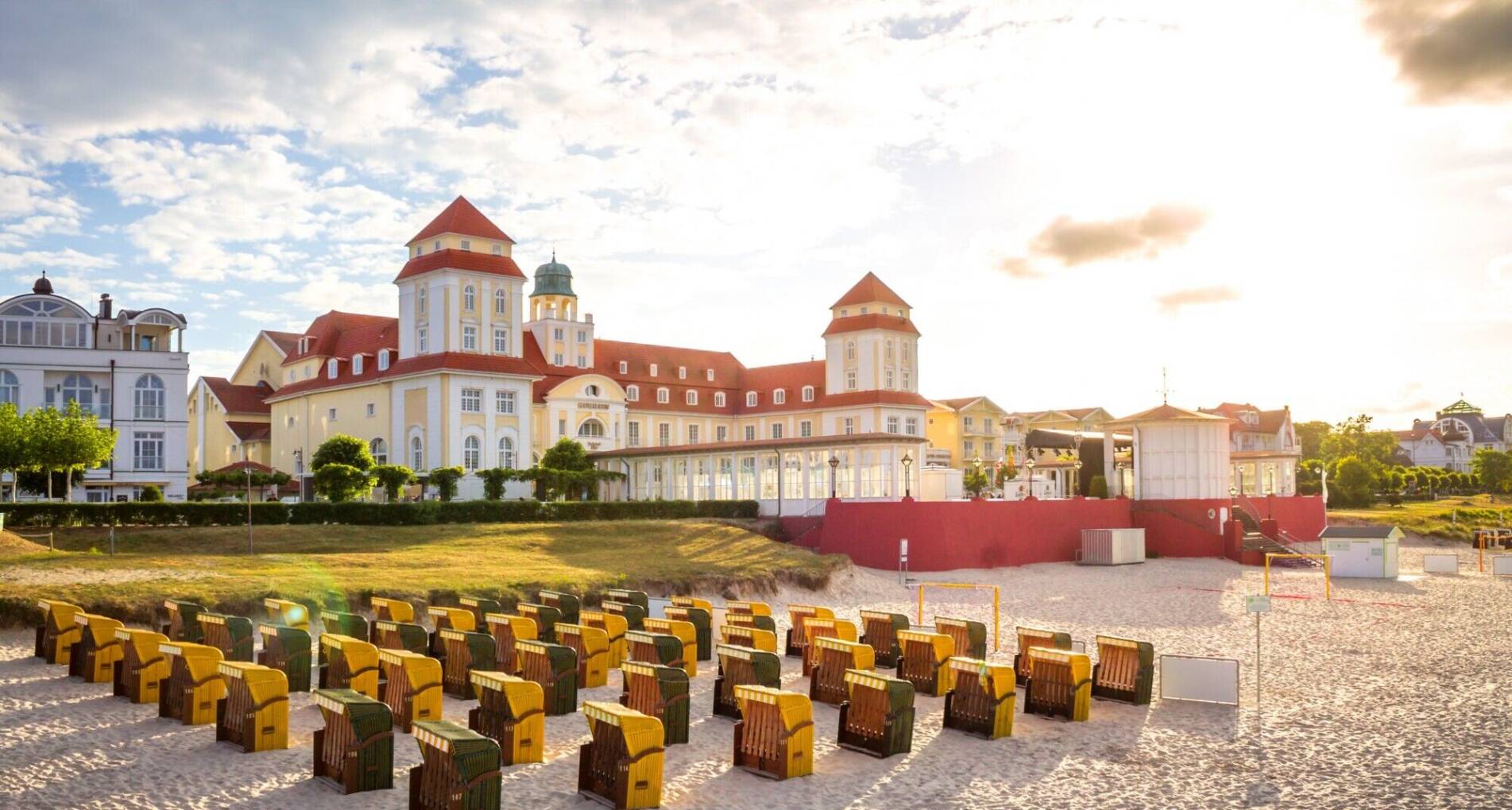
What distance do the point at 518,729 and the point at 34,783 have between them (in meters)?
4.65

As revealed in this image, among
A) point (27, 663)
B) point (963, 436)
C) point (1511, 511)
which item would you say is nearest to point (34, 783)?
point (27, 663)

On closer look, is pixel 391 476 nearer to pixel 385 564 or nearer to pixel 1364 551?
pixel 385 564

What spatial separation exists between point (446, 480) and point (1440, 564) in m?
39.5

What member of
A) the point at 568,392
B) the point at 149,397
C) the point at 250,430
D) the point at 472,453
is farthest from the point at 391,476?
the point at 250,430

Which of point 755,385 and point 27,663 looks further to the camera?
point 755,385

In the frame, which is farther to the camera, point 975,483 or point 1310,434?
Answer: point 1310,434

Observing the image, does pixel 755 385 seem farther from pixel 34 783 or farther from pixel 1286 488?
pixel 34 783

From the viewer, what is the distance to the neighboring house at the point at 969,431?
10144 centimetres

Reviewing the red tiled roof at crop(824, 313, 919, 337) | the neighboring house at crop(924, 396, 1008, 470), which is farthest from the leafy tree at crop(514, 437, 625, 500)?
the neighboring house at crop(924, 396, 1008, 470)

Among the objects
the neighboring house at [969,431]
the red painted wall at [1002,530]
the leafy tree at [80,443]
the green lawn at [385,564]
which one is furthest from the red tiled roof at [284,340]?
the neighboring house at [969,431]

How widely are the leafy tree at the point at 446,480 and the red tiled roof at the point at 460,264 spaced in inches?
424

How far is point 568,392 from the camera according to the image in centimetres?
6612

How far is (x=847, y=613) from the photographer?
97.1ft

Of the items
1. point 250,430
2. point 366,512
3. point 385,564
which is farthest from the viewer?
point 250,430
